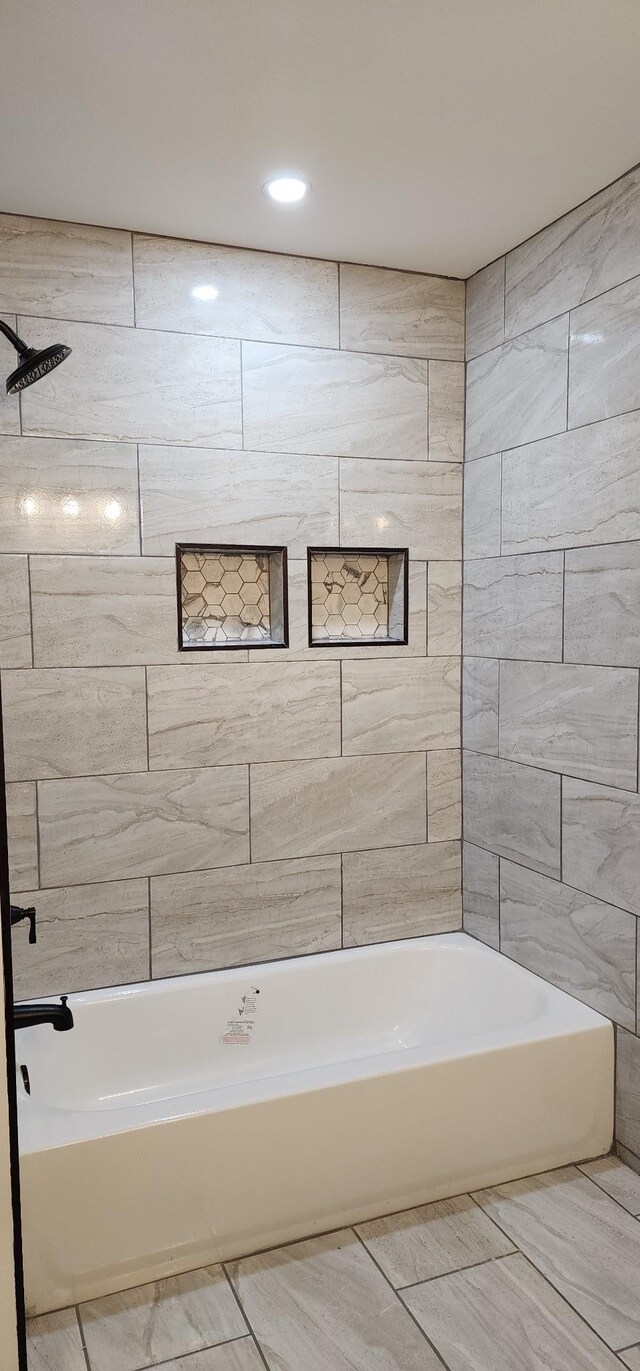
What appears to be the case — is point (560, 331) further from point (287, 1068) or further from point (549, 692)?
point (287, 1068)

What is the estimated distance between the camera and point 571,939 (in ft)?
8.68

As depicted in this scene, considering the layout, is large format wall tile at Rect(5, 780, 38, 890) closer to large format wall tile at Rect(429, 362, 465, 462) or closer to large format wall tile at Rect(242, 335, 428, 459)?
large format wall tile at Rect(242, 335, 428, 459)

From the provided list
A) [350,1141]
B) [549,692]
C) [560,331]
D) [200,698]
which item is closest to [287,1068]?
[350,1141]

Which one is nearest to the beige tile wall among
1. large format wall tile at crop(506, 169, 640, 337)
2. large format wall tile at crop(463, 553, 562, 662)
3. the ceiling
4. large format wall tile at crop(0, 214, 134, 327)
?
large format wall tile at crop(0, 214, 134, 327)

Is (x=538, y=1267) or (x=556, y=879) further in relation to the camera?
(x=556, y=879)

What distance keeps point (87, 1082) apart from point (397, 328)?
2.53 meters

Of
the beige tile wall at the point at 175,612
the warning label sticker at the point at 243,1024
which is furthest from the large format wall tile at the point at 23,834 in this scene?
the warning label sticker at the point at 243,1024

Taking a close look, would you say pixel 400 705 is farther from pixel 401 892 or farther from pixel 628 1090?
pixel 628 1090

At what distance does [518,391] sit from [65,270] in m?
1.39

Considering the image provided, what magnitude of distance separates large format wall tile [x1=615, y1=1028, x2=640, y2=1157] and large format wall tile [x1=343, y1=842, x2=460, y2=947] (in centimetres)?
85

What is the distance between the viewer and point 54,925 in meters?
2.68

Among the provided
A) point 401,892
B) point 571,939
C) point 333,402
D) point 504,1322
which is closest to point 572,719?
point 571,939

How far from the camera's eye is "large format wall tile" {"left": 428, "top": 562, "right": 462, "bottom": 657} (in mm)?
3092

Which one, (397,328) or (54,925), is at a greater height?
(397,328)
